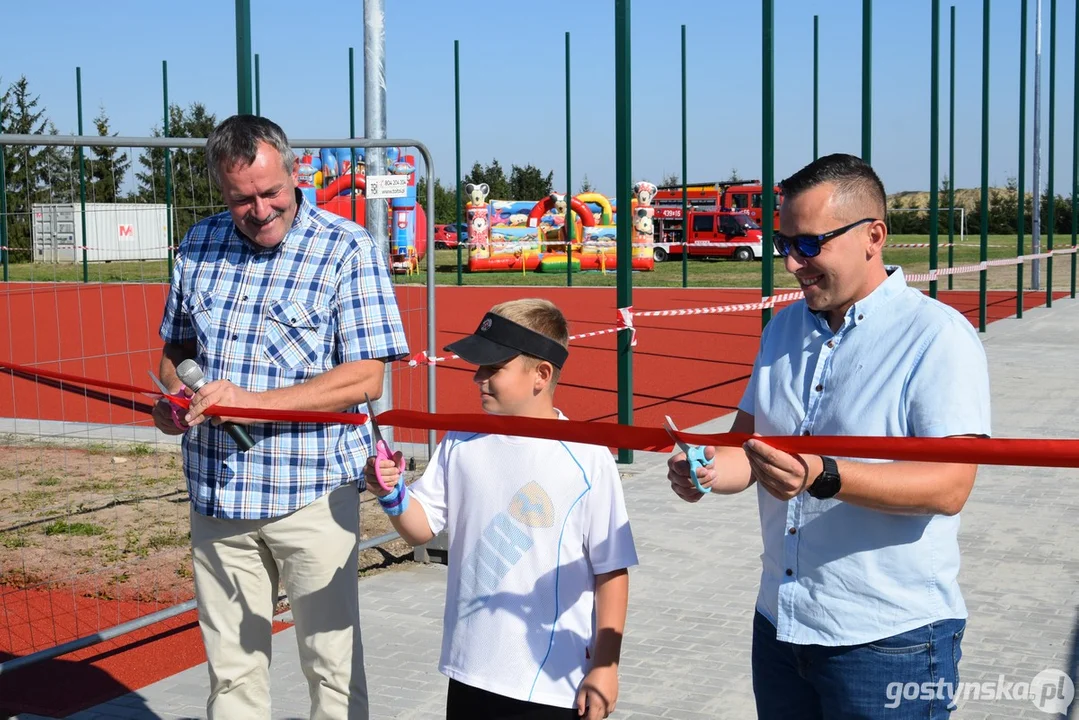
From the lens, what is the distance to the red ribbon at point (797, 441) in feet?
7.22

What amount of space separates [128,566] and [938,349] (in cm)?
538

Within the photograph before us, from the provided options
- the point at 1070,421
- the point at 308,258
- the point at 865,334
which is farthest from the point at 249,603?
the point at 1070,421

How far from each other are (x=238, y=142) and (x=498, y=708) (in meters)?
1.70

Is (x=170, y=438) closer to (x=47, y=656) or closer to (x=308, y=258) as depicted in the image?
(x=47, y=656)

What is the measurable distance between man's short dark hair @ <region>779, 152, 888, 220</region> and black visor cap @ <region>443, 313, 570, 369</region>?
28.0 inches

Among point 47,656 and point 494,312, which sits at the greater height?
point 494,312

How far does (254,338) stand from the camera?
3439 millimetres

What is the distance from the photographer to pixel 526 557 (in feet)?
9.42

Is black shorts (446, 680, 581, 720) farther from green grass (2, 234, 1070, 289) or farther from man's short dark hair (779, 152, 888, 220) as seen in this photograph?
green grass (2, 234, 1070, 289)

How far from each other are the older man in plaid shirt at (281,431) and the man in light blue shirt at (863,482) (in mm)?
1321

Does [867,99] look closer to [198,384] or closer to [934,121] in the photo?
[934,121]

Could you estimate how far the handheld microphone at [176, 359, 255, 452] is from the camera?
3.26m

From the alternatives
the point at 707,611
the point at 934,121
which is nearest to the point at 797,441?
the point at 707,611

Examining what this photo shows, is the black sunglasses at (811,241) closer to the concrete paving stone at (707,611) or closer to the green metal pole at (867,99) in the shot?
the concrete paving stone at (707,611)
